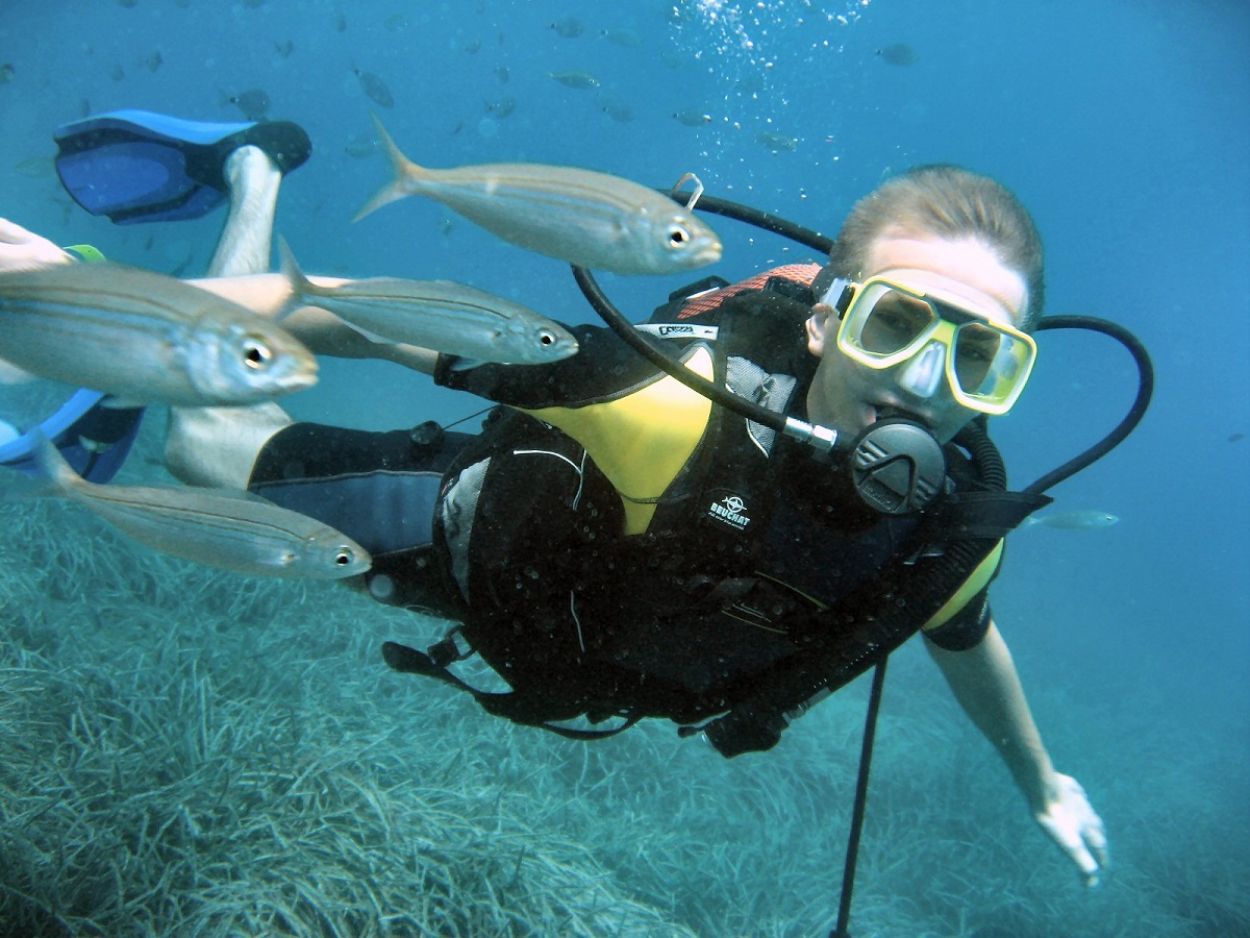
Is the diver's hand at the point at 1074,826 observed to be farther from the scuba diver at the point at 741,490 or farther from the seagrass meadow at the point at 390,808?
the seagrass meadow at the point at 390,808

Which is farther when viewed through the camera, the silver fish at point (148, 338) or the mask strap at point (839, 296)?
the mask strap at point (839, 296)

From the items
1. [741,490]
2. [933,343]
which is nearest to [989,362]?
[933,343]

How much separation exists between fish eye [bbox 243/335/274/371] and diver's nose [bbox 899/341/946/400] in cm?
176

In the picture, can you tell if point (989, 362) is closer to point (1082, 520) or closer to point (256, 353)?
point (256, 353)

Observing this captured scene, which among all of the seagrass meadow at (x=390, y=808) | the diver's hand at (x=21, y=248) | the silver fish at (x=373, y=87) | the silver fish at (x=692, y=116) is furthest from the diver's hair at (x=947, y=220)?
the silver fish at (x=373, y=87)

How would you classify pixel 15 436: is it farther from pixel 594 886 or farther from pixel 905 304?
pixel 905 304

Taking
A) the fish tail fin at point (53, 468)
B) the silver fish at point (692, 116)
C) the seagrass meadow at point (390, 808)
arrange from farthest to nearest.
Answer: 1. the silver fish at point (692, 116)
2. the seagrass meadow at point (390, 808)
3. the fish tail fin at point (53, 468)

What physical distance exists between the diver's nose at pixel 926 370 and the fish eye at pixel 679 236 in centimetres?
104

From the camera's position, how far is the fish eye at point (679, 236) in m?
1.37

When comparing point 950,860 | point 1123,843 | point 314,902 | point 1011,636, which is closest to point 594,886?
point 314,902

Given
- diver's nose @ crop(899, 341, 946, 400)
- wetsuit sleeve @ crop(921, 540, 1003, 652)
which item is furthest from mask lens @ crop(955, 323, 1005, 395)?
wetsuit sleeve @ crop(921, 540, 1003, 652)

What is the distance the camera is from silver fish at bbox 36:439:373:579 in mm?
1662

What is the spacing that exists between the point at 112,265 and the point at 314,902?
11.5ft

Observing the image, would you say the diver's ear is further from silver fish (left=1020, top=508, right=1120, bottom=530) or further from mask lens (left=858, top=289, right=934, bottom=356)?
silver fish (left=1020, top=508, right=1120, bottom=530)
